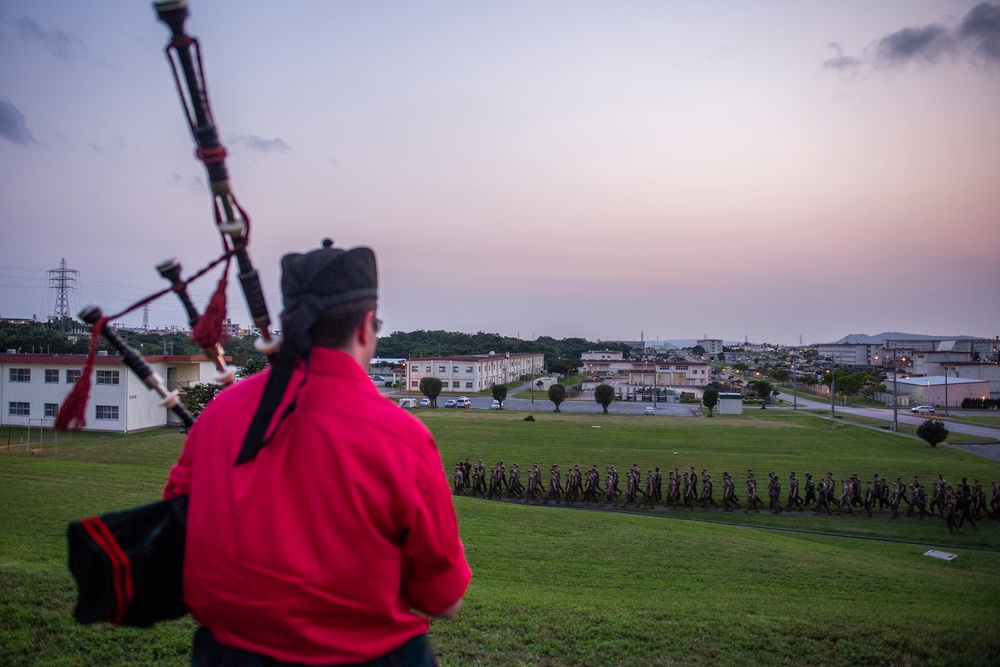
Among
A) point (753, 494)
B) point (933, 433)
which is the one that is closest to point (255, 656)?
point (753, 494)

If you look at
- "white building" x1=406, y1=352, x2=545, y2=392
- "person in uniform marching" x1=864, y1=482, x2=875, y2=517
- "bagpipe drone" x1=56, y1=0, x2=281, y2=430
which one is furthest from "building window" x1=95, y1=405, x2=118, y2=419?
"bagpipe drone" x1=56, y1=0, x2=281, y2=430

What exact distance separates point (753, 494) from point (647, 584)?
40.4ft

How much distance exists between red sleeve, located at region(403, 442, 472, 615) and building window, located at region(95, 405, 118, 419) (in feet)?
115

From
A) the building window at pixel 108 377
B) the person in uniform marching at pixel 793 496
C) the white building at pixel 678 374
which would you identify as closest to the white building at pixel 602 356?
the white building at pixel 678 374

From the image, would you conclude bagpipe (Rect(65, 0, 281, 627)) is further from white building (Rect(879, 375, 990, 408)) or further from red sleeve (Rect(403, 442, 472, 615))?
white building (Rect(879, 375, 990, 408))

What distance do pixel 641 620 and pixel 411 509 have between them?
453 cm

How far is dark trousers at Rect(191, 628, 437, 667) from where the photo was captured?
4.41 feet

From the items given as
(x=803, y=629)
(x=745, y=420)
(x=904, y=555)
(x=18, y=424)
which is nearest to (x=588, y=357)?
(x=745, y=420)

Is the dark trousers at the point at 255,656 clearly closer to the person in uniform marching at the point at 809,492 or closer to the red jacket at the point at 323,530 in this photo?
the red jacket at the point at 323,530

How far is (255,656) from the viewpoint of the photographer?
1349mm

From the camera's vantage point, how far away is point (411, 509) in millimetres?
1303

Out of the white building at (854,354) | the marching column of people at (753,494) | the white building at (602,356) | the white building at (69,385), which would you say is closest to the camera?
the marching column of people at (753,494)

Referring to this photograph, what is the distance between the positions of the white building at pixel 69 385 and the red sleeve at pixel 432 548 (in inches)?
1238

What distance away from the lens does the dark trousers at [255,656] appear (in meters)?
1.34
